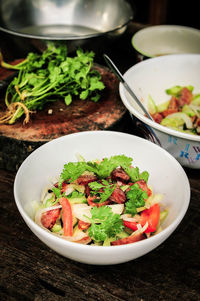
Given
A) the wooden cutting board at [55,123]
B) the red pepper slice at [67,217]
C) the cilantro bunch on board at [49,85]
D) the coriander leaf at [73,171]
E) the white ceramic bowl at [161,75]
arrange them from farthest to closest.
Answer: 1. the white ceramic bowl at [161,75]
2. the cilantro bunch on board at [49,85]
3. the wooden cutting board at [55,123]
4. the coriander leaf at [73,171]
5. the red pepper slice at [67,217]

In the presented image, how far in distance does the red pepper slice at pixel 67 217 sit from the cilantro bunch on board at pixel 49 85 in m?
0.64

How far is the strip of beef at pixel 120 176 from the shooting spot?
1316mm

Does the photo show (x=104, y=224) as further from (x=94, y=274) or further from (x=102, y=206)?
(x=94, y=274)

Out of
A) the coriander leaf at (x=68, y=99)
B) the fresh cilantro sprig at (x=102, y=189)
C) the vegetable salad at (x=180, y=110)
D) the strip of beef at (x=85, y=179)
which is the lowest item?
the vegetable salad at (x=180, y=110)

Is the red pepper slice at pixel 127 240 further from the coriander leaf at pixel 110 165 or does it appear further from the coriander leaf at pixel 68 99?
the coriander leaf at pixel 68 99

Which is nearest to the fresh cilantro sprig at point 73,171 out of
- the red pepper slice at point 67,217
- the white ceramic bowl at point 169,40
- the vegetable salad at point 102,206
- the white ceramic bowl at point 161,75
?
the vegetable salad at point 102,206

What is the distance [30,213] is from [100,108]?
0.81 m

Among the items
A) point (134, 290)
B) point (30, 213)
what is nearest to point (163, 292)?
point (134, 290)

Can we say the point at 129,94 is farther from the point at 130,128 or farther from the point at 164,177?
the point at 164,177

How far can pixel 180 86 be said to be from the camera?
207 cm

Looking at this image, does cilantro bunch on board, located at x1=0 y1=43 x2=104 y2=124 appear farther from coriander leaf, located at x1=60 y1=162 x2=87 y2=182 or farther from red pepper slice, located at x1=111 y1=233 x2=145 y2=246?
red pepper slice, located at x1=111 y1=233 x2=145 y2=246

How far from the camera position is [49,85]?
1818 mm

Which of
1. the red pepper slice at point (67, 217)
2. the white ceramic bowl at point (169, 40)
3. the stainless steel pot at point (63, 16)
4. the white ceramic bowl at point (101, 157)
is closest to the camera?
the white ceramic bowl at point (101, 157)

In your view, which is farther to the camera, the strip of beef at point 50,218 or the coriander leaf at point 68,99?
the coriander leaf at point 68,99
